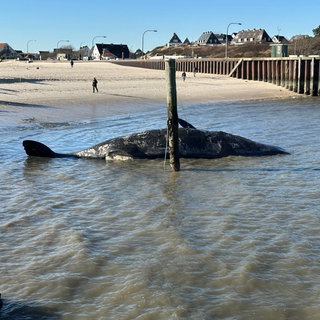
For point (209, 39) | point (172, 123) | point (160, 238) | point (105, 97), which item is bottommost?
point (160, 238)

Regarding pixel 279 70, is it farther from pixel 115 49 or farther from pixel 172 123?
pixel 115 49

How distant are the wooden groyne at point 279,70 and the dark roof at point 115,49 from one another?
101 meters

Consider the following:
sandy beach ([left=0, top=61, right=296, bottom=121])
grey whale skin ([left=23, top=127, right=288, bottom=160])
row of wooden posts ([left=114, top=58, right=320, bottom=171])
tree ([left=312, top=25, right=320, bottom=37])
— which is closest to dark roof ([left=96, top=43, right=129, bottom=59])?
tree ([left=312, top=25, right=320, bottom=37])

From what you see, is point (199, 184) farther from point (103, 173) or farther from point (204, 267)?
point (204, 267)

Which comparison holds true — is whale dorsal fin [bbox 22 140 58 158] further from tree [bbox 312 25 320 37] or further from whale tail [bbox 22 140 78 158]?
tree [bbox 312 25 320 37]

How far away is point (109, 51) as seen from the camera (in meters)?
160

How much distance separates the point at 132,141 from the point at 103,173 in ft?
6.31

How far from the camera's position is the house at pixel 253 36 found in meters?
154

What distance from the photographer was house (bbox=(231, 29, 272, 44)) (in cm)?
15388

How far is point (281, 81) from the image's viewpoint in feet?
153

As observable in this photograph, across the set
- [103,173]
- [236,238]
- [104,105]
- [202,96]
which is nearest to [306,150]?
[103,173]

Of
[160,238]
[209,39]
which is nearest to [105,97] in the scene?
[160,238]

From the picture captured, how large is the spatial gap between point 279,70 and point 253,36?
116383mm

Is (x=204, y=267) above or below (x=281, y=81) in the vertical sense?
below
